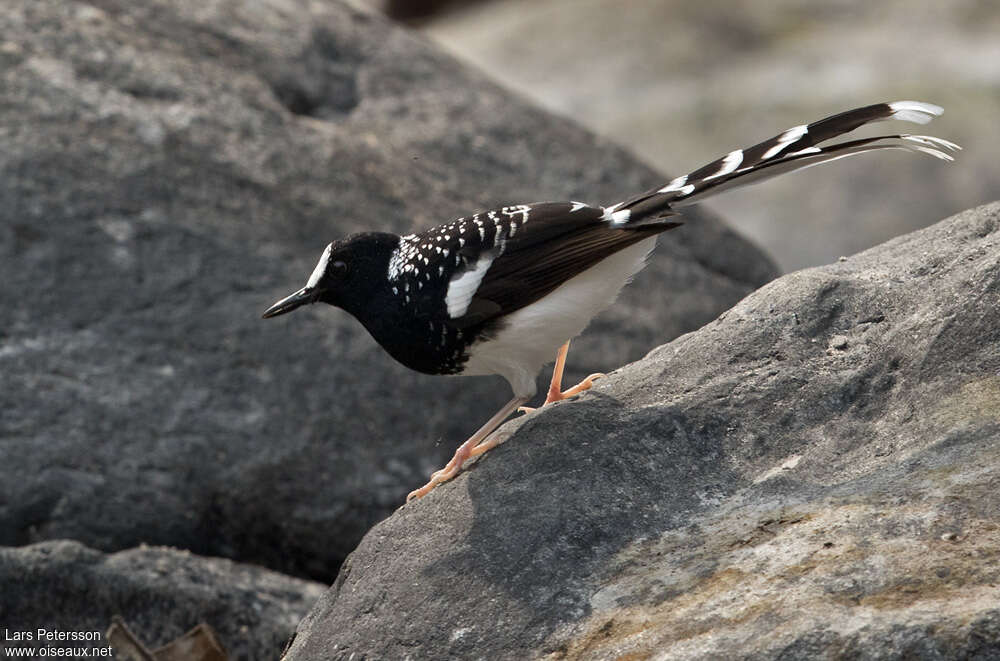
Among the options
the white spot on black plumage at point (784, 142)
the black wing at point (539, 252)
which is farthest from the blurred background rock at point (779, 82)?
the black wing at point (539, 252)

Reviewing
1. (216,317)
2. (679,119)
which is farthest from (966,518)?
(679,119)

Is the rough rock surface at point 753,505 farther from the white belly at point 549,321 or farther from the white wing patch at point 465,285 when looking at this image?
the white wing patch at point 465,285

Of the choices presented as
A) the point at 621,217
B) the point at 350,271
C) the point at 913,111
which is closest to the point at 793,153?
the point at 913,111

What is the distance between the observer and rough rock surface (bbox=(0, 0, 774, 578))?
6191 mm

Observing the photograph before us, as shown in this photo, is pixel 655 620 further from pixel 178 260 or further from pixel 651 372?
pixel 178 260

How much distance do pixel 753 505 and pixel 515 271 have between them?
139 cm

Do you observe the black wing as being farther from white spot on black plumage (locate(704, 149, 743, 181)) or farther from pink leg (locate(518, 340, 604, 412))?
pink leg (locate(518, 340, 604, 412))

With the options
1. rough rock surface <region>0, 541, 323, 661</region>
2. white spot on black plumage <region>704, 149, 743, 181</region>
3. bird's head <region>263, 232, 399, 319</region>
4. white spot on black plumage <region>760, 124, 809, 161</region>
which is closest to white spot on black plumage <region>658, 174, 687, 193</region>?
white spot on black plumage <region>704, 149, 743, 181</region>

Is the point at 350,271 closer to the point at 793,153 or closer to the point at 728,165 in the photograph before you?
the point at 728,165

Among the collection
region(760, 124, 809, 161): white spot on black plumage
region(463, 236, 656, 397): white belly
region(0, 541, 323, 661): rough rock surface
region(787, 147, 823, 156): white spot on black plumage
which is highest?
region(760, 124, 809, 161): white spot on black plumage

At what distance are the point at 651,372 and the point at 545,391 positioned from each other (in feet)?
7.46

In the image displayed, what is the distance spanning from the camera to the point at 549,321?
15.8ft

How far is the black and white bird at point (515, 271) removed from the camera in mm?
4691

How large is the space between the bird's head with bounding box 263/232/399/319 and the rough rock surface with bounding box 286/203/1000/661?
843 mm
